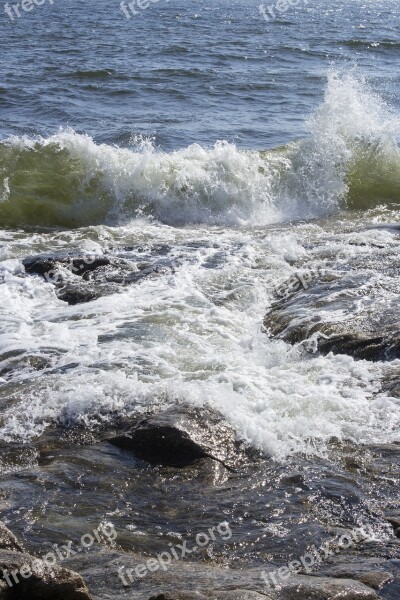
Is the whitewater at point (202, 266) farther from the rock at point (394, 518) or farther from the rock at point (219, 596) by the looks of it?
the rock at point (219, 596)

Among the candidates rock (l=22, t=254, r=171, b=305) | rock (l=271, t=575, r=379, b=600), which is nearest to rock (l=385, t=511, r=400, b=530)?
rock (l=271, t=575, r=379, b=600)

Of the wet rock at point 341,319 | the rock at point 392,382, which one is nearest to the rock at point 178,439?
the rock at point 392,382

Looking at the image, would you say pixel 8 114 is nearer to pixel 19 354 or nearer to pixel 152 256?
pixel 152 256

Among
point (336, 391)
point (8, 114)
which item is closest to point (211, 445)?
point (336, 391)

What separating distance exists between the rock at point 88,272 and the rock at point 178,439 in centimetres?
314

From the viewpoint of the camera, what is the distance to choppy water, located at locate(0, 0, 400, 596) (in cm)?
628

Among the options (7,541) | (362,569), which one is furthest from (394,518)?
(7,541)

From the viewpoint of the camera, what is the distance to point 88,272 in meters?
9.13

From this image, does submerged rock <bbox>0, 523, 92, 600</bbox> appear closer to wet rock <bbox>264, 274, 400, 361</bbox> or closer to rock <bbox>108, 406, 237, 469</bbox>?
rock <bbox>108, 406, 237, 469</bbox>

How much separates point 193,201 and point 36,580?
9973 mm

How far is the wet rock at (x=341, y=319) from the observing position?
7125mm

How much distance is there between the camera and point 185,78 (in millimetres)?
19812

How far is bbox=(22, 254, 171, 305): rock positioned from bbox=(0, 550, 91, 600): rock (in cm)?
523

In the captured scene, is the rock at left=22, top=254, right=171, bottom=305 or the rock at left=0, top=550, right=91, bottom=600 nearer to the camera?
the rock at left=0, top=550, right=91, bottom=600
